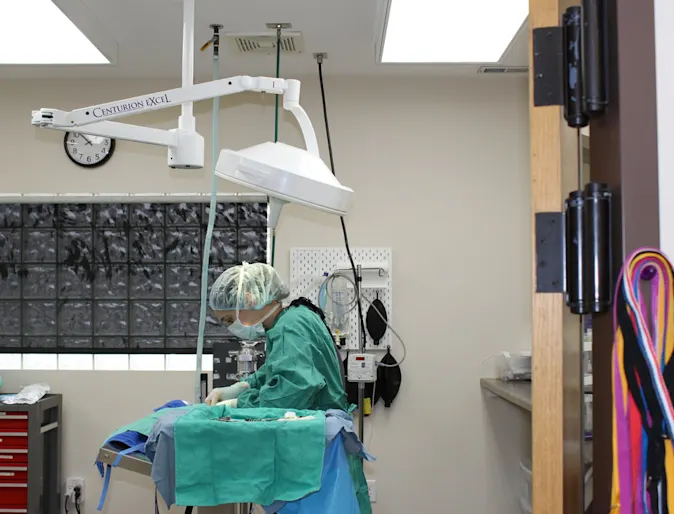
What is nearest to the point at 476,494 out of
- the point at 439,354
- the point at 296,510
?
the point at 439,354

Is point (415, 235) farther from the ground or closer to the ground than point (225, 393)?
farther from the ground

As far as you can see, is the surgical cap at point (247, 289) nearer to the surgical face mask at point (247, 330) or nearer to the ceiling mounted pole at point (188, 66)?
the surgical face mask at point (247, 330)

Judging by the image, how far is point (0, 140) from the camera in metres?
4.02

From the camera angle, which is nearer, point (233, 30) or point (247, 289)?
point (247, 289)

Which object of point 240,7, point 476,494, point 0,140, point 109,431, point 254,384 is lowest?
point 476,494

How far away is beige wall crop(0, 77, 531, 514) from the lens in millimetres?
3850

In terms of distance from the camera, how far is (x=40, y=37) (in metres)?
3.11

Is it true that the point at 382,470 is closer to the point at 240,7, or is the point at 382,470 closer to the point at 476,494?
the point at 476,494

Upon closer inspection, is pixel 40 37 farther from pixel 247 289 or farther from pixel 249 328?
pixel 249 328

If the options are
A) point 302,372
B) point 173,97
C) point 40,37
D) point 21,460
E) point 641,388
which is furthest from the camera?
point 21,460

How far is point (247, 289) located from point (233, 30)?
52.5 inches

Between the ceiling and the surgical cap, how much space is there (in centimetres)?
118

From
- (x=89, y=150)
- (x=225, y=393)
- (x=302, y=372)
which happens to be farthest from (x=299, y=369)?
(x=89, y=150)

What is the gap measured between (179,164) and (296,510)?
42.8 inches
